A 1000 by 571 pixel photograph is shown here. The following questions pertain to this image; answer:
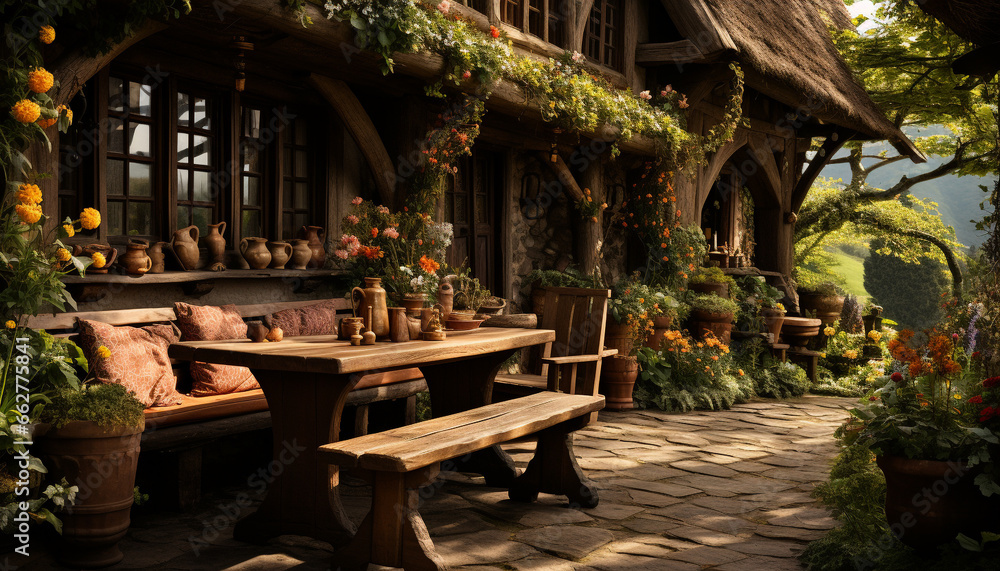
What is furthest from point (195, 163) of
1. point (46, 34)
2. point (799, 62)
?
point (799, 62)

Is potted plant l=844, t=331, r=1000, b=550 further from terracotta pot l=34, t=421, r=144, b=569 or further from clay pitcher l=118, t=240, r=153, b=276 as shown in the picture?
clay pitcher l=118, t=240, r=153, b=276

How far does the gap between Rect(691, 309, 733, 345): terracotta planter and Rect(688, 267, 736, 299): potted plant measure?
1.87 feet

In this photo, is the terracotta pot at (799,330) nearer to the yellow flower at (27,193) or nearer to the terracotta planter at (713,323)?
the terracotta planter at (713,323)

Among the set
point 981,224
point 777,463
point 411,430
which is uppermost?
point 981,224

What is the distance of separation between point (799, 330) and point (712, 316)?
2249mm

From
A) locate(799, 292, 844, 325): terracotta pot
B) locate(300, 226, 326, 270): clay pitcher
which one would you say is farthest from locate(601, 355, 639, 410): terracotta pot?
locate(799, 292, 844, 325): terracotta pot

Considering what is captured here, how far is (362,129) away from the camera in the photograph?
585cm

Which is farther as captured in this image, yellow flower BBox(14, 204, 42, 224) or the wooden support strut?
the wooden support strut

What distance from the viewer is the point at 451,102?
6.43 meters

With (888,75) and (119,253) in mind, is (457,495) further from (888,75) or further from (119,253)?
(888,75)

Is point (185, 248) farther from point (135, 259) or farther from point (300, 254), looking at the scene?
point (300, 254)

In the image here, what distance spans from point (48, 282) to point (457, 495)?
7.77 feet

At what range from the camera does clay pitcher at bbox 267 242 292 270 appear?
18.1 feet

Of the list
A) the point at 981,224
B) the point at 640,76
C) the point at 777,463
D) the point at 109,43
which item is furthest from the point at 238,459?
the point at 640,76
